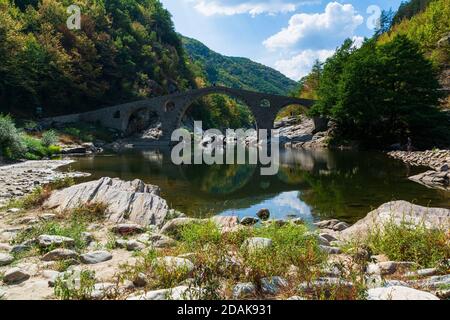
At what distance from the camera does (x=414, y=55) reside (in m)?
35.7

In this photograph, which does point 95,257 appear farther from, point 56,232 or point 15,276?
point 56,232

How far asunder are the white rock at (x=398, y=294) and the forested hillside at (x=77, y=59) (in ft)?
150

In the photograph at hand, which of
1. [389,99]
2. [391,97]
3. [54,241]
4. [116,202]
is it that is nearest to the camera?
[54,241]

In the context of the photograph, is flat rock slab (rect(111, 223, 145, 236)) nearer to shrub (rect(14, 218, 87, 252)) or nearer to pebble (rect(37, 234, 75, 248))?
shrub (rect(14, 218, 87, 252))

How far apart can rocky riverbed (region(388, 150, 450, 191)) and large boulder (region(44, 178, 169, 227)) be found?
12.8m

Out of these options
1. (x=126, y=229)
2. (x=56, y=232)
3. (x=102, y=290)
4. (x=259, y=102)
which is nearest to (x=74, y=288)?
(x=102, y=290)

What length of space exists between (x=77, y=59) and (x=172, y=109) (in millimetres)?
15694

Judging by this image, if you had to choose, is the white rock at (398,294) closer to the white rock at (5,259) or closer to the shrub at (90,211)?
the white rock at (5,259)

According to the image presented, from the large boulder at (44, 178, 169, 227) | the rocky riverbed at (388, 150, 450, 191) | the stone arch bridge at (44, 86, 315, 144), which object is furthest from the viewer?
the stone arch bridge at (44, 86, 315, 144)

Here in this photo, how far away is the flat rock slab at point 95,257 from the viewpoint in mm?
5488

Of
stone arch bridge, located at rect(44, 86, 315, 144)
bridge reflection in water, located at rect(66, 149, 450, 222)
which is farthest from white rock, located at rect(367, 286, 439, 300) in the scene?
stone arch bridge, located at rect(44, 86, 315, 144)

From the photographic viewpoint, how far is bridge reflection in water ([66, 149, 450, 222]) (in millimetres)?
13109

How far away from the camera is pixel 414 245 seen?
529cm
